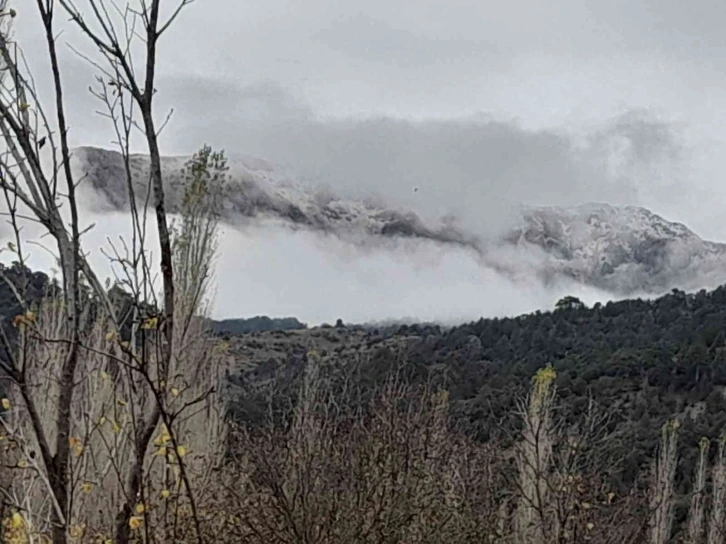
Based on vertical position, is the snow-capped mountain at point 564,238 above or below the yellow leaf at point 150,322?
above

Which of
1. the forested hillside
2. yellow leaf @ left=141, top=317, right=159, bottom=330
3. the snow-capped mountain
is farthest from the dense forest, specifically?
the snow-capped mountain

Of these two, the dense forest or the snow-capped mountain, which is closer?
the dense forest

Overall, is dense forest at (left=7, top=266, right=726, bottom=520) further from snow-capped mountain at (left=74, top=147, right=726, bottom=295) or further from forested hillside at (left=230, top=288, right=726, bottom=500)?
snow-capped mountain at (left=74, top=147, right=726, bottom=295)

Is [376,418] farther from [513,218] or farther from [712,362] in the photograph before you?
[513,218]

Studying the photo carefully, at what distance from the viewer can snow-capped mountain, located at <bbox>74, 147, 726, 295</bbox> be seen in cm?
12244

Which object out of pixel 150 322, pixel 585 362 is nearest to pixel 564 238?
pixel 585 362

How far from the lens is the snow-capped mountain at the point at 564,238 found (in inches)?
4820

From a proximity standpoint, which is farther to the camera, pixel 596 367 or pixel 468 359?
A: pixel 468 359

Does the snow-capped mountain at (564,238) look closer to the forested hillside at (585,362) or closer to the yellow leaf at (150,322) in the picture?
the forested hillside at (585,362)

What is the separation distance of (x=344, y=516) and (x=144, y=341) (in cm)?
567

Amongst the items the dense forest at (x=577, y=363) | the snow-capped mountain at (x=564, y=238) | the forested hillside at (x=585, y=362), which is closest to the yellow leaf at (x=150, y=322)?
the dense forest at (x=577, y=363)

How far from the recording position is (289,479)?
7297mm

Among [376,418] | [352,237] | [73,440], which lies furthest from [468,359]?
[352,237]

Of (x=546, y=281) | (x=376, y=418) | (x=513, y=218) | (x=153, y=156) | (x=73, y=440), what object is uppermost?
(x=513, y=218)
